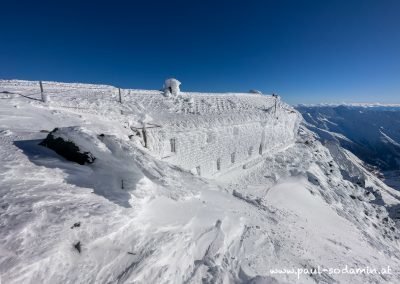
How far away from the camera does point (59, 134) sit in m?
9.16

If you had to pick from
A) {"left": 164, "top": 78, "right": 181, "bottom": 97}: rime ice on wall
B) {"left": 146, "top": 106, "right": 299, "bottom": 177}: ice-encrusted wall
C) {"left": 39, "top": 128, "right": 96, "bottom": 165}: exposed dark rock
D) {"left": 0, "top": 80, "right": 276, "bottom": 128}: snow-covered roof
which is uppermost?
{"left": 164, "top": 78, "right": 181, "bottom": 97}: rime ice on wall

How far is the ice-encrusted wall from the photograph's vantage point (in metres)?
17.2

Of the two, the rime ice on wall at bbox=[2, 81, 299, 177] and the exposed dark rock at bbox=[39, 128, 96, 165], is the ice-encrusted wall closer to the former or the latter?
the rime ice on wall at bbox=[2, 81, 299, 177]

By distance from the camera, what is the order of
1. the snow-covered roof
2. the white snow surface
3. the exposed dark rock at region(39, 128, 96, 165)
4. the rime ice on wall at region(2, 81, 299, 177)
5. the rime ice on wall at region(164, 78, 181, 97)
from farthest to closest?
the rime ice on wall at region(164, 78, 181, 97) → the snow-covered roof → the rime ice on wall at region(2, 81, 299, 177) → the exposed dark rock at region(39, 128, 96, 165) → the white snow surface

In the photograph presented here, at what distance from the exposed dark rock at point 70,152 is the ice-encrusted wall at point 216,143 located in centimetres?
696

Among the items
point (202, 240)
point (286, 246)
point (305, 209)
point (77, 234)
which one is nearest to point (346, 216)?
point (305, 209)

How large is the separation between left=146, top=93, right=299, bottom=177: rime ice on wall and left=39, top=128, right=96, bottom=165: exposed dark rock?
7033 millimetres

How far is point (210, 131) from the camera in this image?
20391mm

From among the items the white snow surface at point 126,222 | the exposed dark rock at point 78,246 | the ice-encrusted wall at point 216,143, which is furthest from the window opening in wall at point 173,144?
the exposed dark rock at point 78,246

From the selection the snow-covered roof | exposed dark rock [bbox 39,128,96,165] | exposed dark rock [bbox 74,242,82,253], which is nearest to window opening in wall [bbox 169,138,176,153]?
the snow-covered roof

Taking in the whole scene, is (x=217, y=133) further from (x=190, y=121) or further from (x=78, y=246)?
(x=78, y=246)

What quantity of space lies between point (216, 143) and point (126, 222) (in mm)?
14874

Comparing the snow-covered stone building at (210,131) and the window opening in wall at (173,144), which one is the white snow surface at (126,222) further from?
the window opening in wall at (173,144)

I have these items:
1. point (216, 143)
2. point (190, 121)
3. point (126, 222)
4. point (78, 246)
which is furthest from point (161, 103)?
point (78, 246)
